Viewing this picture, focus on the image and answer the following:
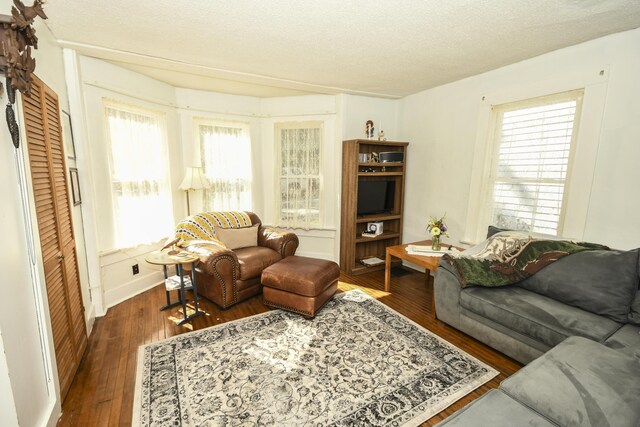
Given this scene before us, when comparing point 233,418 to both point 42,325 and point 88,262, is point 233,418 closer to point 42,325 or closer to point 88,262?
point 42,325

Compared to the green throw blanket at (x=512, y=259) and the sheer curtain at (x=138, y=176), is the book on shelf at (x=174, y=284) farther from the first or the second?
A: the green throw blanket at (x=512, y=259)

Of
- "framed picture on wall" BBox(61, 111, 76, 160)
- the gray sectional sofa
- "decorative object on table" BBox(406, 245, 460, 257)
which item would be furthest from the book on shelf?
the gray sectional sofa

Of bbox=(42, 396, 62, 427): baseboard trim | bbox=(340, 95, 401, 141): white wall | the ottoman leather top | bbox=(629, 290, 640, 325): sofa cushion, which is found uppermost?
bbox=(340, 95, 401, 141): white wall

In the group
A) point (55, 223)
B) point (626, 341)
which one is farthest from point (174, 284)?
point (626, 341)

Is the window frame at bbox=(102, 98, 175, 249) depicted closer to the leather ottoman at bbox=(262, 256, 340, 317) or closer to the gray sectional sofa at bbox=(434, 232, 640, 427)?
the leather ottoman at bbox=(262, 256, 340, 317)

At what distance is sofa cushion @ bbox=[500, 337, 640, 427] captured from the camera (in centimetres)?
116

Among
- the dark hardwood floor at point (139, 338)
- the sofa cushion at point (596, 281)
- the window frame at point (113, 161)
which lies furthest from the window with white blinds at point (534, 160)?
the window frame at point (113, 161)

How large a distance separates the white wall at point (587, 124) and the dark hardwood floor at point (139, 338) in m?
1.17

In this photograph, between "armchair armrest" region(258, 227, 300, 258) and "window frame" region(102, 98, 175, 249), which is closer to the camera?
"window frame" region(102, 98, 175, 249)

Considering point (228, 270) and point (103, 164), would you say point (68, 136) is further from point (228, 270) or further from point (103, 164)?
point (228, 270)

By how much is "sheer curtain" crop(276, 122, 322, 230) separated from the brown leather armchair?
101 cm

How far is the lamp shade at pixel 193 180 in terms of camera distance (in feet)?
11.6

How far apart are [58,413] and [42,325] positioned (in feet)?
1.82

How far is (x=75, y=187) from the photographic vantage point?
8.15 feet
